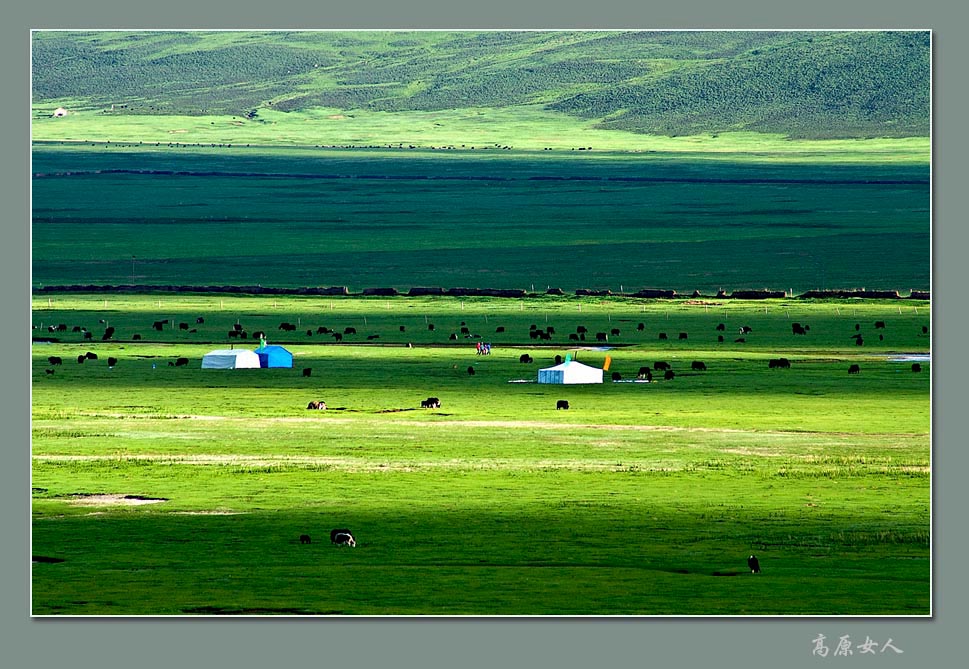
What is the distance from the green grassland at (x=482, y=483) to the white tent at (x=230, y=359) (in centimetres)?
73

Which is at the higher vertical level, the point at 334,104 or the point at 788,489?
the point at 334,104

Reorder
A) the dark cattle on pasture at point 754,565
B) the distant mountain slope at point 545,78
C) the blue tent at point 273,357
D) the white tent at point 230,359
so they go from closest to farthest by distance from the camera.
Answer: the dark cattle on pasture at point 754,565, the white tent at point 230,359, the blue tent at point 273,357, the distant mountain slope at point 545,78

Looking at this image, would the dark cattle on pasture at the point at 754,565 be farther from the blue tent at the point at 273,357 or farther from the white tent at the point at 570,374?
the blue tent at the point at 273,357

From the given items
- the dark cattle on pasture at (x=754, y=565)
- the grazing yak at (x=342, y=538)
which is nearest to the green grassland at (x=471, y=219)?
the grazing yak at (x=342, y=538)

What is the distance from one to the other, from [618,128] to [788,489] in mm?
128703

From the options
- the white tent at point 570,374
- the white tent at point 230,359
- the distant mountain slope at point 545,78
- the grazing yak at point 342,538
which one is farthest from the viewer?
the distant mountain slope at point 545,78

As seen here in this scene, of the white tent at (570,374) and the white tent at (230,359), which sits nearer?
the white tent at (570,374)

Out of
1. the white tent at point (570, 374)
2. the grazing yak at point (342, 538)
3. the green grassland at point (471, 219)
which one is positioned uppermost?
the green grassland at point (471, 219)

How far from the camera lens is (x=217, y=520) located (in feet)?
109

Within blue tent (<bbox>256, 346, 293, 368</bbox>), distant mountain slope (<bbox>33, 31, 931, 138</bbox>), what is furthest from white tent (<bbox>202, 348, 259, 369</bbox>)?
distant mountain slope (<bbox>33, 31, 931, 138</bbox>)

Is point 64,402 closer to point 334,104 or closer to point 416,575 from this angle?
point 416,575

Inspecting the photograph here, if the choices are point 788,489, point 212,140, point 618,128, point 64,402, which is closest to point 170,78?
point 212,140

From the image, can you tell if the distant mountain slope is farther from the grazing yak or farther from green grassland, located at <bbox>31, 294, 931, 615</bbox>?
the grazing yak

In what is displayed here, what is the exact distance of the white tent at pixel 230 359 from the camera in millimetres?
58219
